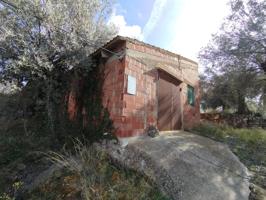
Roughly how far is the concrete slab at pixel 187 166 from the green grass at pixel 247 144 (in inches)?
12.7

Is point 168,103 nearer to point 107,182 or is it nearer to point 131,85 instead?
point 131,85

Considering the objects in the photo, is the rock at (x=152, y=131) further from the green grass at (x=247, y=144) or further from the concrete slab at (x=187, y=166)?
the green grass at (x=247, y=144)

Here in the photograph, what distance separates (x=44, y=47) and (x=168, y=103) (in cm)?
477

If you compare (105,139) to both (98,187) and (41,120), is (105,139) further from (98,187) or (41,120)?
(41,120)

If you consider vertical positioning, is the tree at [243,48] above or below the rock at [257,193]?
above

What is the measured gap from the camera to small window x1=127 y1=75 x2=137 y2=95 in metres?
7.09

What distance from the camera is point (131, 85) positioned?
7191 mm

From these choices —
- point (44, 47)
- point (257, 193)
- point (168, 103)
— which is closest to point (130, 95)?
point (168, 103)

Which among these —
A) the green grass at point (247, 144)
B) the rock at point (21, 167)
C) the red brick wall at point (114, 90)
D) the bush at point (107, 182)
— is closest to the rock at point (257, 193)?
the green grass at point (247, 144)

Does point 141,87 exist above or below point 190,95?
below

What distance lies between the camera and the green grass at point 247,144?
5941mm

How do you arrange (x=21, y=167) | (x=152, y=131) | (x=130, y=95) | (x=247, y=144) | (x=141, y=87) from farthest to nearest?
(x=247, y=144) < (x=141, y=87) < (x=152, y=131) < (x=130, y=95) < (x=21, y=167)

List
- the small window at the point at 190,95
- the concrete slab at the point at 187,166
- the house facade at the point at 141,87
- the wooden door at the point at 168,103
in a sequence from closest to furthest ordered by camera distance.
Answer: the concrete slab at the point at 187,166 < the house facade at the point at 141,87 < the wooden door at the point at 168,103 < the small window at the point at 190,95

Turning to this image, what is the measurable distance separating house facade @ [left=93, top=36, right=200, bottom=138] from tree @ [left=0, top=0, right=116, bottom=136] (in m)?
0.94
